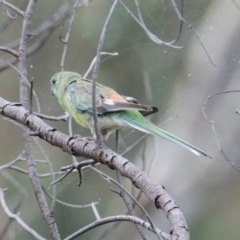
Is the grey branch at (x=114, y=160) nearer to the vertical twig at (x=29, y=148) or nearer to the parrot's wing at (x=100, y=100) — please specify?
the vertical twig at (x=29, y=148)

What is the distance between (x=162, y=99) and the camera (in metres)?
2.79

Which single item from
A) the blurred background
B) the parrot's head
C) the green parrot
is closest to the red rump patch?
the green parrot

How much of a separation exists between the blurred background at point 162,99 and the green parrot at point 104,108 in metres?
0.82

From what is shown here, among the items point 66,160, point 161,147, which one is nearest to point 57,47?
point 66,160

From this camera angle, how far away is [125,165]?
118 centimetres

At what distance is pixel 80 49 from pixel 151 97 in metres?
0.70

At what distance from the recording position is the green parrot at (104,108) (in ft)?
A: 5.20

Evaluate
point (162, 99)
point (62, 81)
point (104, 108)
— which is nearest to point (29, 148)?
point (104, 108)

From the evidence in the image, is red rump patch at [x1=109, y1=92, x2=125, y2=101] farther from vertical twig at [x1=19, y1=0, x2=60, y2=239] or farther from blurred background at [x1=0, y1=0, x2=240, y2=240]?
blurred background at [x1=0, y1=0, x2=240, y2=240]

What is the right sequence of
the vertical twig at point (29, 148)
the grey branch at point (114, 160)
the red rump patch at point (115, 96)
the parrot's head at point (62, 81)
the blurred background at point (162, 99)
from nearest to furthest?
the grey branch at point (114, 160), the vertical twig at point (29, 148), the red rump patch at point (115, 96), the parrot's head at point (62, 81), the blurred background at point (162, 99)

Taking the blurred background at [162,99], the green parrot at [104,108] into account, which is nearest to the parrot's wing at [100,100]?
the green parrot at [104,108]

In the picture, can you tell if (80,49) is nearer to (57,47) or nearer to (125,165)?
(57,47)

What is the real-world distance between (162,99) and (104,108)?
1.16 metres

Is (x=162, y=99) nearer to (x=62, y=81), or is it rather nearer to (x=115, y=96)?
(x=62, y=81)
